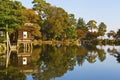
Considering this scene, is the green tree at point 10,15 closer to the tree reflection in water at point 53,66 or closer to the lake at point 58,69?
the tree reflection in water at point 53,66

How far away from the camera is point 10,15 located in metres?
36.8

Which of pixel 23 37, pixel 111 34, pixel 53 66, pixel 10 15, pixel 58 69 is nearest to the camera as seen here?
Result: pixel 58 69

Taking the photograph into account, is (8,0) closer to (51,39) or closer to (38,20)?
(38,20)

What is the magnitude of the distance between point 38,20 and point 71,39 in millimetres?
13598

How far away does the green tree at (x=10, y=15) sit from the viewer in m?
35.9

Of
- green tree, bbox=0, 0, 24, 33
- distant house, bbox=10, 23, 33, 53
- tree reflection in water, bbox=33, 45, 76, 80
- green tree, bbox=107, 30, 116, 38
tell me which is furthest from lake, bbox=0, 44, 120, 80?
green tree, bbox=107, 30, 116, 38

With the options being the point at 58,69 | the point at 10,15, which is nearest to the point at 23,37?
the point at 10,15

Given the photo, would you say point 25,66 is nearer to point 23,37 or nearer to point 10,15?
point 10,15

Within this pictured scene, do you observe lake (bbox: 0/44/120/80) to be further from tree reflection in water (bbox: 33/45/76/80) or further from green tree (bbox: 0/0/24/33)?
green tree (bbox: 0/0/24/33)

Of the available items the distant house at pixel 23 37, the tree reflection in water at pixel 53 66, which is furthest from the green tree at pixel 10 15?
the tree reflection in water at pixel 53 66

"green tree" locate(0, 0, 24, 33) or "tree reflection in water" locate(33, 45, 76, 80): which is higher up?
"green tree" locate(0, 0, 24, 33)

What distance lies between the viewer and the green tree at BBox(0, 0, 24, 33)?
118ft

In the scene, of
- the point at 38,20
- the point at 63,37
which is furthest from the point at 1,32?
the point at 63,37

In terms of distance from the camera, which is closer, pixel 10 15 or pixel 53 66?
pixel 53 66
